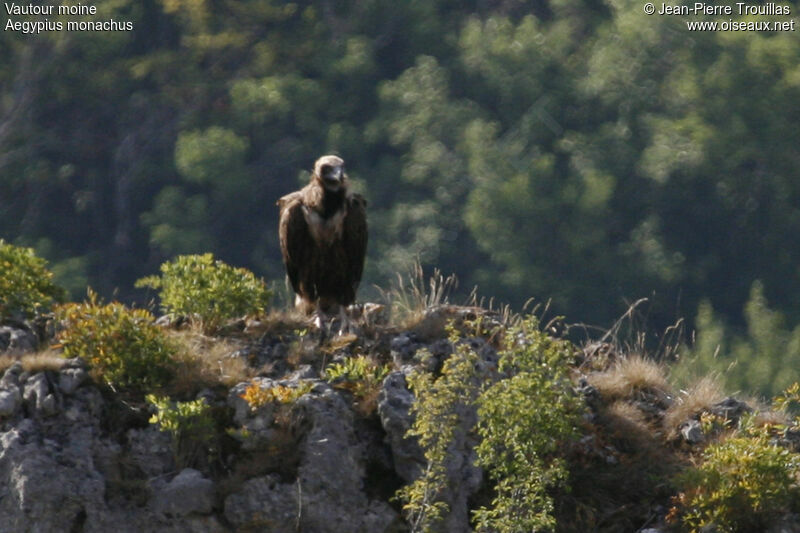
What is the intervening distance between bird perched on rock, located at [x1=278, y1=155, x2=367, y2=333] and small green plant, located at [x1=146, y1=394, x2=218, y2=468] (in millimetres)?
1854

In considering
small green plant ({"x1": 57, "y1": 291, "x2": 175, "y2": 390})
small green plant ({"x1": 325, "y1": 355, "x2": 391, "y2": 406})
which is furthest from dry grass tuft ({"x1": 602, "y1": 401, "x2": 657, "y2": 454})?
small green plant ({"x1": 57, "y1": 291, "x2": 175, "y2": 390})

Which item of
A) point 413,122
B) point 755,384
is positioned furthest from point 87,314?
point 413,122

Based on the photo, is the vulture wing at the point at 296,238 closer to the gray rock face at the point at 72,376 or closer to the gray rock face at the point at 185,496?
the gray rock face at the point at 72,376

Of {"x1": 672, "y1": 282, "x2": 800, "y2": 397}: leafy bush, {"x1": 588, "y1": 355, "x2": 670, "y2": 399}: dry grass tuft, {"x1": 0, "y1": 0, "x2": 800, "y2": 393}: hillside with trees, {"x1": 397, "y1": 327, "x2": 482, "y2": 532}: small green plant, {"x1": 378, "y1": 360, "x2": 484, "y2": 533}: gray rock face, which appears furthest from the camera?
{"x1": 0, "y1": 0, "x2": 800, "y2": 393}: hillside with trees

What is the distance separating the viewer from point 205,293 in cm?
960

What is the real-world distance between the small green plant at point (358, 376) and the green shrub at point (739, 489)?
1.76 m

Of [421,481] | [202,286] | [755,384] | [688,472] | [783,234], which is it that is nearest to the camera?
[421,481]

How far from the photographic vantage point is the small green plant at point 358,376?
8.91 meters

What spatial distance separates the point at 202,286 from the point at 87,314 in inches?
36.0

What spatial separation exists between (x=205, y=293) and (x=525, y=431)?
2.51 meters

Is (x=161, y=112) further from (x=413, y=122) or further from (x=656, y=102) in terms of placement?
(x=656, y=102)

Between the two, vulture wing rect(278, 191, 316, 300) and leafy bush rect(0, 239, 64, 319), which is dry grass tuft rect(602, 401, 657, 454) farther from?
leafy bush rect(0, 239, 64, 319)

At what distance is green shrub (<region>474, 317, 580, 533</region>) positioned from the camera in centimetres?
788

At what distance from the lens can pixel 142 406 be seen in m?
8.67
